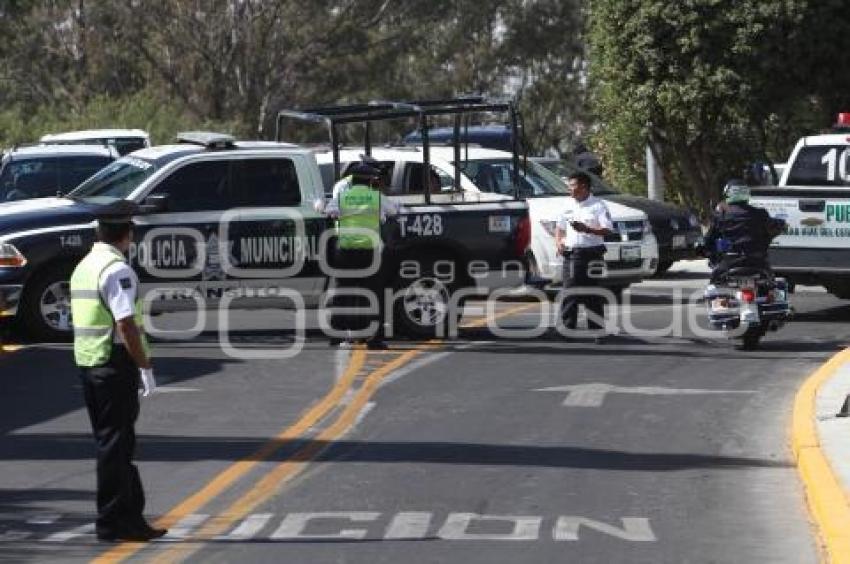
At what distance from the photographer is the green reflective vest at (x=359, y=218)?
1808cm

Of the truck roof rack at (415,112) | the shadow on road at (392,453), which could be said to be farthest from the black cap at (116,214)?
the truck roof rack at (415,112)

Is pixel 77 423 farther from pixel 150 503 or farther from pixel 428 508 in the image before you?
pixel 428 508

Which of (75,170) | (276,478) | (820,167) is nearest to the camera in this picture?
(276,478)

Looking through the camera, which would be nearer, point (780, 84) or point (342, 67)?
point (780, 84)

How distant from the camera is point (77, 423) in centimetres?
1394

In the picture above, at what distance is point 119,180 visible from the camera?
19188 mm

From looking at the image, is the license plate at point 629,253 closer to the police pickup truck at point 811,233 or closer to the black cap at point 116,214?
the police pickup truck at point 811,233

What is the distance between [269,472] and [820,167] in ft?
40.5

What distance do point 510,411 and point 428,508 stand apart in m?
3.89

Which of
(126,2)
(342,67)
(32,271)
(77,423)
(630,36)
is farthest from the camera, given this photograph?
(342,67)

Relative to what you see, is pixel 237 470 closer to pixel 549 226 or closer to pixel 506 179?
pixel 549 226

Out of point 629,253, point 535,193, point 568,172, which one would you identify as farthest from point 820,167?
point 568,172

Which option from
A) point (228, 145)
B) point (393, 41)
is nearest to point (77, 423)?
point (228, 145)

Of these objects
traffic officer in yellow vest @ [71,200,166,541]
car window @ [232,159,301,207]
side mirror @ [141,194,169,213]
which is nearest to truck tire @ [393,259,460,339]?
car window @ [232,159,301,207]
